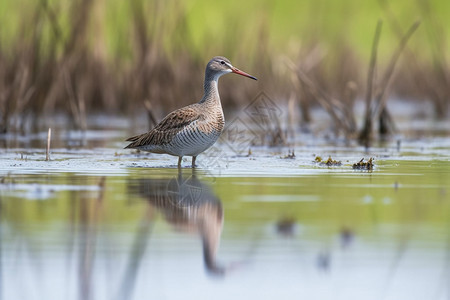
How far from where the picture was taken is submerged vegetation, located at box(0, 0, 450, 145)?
1322 centimetres

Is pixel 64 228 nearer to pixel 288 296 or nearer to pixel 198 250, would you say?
pixel 198 250

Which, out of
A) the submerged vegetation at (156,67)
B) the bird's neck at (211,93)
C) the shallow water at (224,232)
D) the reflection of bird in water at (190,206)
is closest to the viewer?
the shallow water at (224,232)

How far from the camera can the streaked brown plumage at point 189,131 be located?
904 centimetres

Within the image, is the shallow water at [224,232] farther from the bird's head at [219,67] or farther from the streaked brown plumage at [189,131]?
the bird's head at [219,67]

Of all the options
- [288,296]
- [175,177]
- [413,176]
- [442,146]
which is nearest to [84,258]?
[288,296]

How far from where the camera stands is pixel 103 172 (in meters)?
8.55

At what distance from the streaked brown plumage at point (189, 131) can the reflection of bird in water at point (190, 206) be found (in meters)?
0.76

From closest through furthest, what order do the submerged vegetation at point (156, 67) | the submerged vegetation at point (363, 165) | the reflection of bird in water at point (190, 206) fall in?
the reflection of bird in water at point (190, 206) → the submerged vegetation at point (363, 165) → the submerged vegetation at point (156, 67)

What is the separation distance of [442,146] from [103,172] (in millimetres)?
5073

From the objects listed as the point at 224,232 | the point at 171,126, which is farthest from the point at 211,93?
the point at 224,232

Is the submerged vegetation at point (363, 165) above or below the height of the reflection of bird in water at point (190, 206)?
above

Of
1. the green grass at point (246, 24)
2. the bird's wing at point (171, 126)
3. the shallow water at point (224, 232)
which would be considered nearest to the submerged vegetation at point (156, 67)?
the green grass at point (246, 24)

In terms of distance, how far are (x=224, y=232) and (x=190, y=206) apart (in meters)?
1.07

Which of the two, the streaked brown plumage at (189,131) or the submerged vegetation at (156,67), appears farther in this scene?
the submerged vegetation at (156,67)
